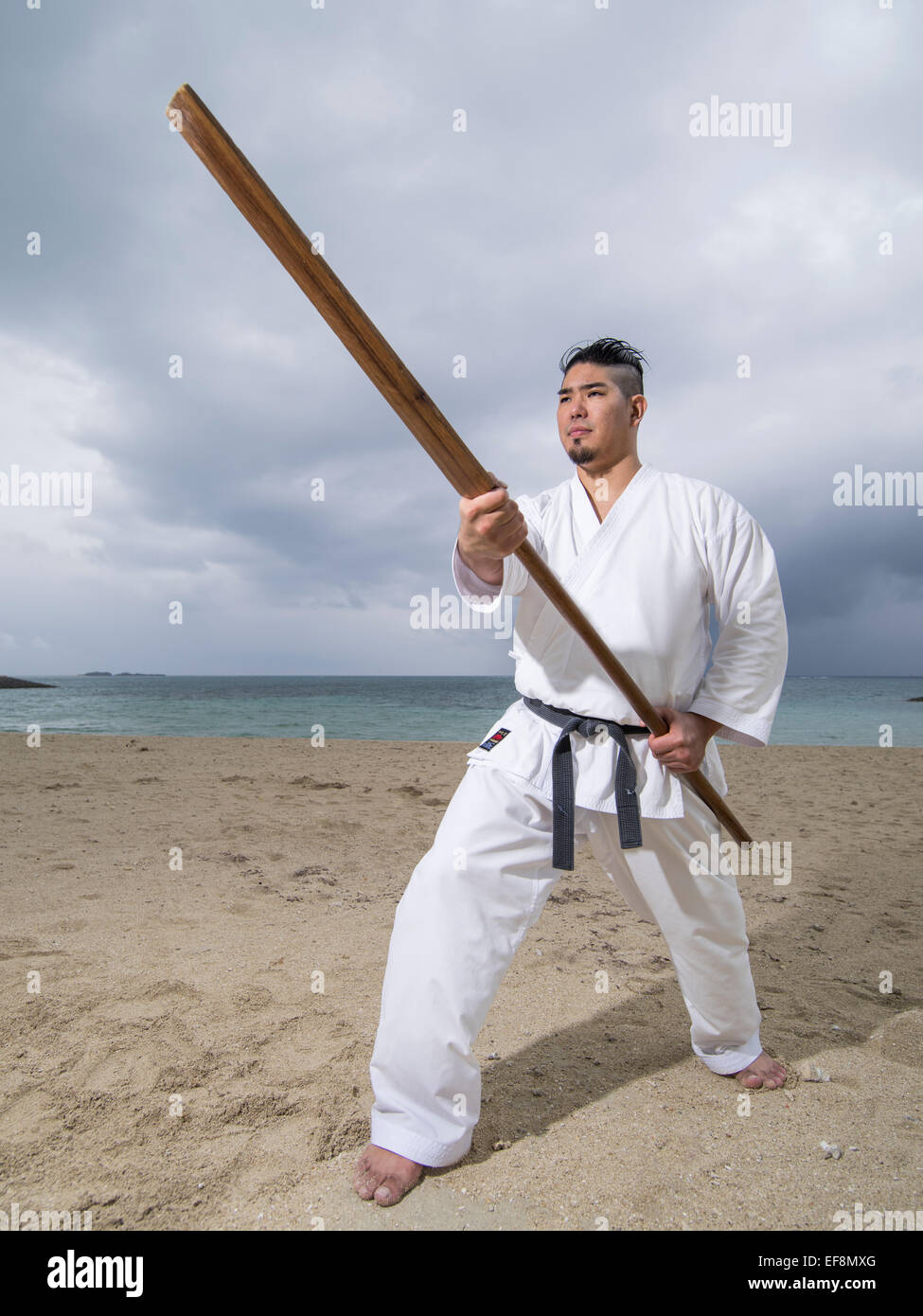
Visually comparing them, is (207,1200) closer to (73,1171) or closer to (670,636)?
Answer: (73,1171)

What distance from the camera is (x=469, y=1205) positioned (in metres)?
1.46

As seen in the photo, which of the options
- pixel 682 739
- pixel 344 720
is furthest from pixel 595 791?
pixel 344 720

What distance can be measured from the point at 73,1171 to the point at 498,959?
0.99 metres

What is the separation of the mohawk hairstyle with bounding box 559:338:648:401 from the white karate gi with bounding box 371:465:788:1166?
237 millimetres

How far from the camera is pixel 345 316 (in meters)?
1.32

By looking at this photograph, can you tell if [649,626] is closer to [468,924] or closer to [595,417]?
[595,417]

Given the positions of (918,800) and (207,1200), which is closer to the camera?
(207,1200)

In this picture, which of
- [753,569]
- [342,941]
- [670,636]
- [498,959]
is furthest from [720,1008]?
[342,941]

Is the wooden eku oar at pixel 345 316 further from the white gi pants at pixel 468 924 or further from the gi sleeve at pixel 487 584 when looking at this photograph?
the white gi pants at pixel 468 924

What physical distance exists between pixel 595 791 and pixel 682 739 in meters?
0.24

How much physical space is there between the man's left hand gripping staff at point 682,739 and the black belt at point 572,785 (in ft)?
0.22

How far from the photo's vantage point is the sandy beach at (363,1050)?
1474 millimetres

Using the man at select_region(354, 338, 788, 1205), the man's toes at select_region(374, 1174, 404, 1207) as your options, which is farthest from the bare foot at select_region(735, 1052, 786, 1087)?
the man's toes at select_region(374, 1174, 404, 1207)

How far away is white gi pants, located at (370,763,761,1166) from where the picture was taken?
1523 mm
